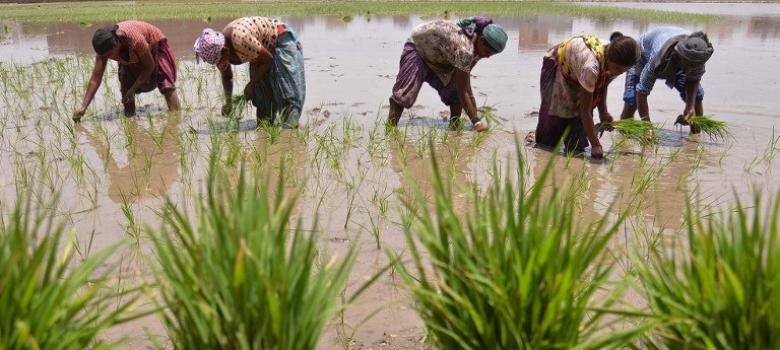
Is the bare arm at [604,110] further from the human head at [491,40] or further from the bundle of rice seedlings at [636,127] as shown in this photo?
the human head at [491,40]

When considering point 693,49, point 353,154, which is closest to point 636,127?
point 693,49

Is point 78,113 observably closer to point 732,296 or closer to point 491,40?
point 491,40

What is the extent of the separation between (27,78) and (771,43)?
11063 mm

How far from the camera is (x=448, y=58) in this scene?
14.8ft

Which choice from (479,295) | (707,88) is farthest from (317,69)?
(479,295)

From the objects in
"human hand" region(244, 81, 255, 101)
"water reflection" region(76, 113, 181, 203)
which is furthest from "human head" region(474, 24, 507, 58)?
"water reflection" region(76, 113, 181, 203)

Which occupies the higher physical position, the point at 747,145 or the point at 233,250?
the point at 233,250

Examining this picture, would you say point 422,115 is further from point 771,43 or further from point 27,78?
point 771,43

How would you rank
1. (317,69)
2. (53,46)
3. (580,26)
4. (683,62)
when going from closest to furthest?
(683,62)
(317,69)
(53,46)
(580,26)

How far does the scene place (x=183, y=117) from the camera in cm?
539

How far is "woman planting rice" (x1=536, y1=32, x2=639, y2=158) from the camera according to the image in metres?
3.71

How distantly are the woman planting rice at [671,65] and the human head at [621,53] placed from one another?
2.61ft

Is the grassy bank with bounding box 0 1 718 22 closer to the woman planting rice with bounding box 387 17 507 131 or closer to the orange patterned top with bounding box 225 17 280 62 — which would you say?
the orange patterned top with bounding box 225 17 280 62

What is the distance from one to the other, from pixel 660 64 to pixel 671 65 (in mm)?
82
